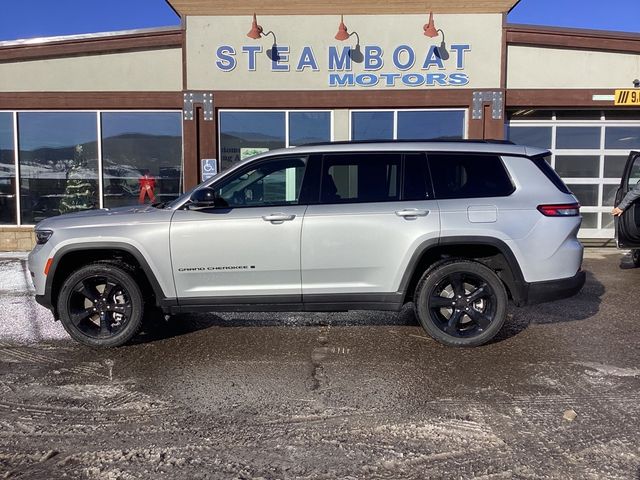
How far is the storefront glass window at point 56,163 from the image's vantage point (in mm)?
11531

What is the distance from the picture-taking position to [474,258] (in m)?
5.24

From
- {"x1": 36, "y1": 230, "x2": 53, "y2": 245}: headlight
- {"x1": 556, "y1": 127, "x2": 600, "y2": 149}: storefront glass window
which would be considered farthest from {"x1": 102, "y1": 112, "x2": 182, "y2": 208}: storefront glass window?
{"x1": 556, "y1": 127, "x2": 600, "y2": 149}: storefront glass window

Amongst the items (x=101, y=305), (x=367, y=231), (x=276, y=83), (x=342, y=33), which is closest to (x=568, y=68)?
(x=342, y=33)

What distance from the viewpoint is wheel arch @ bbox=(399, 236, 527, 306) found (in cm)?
498

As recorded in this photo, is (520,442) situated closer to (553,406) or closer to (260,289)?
(553,406)

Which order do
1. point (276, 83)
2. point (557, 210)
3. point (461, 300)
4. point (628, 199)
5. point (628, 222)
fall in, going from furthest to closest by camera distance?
point (276, 83) → point (628, 222) → point (628, 199) → point (461, 300) → point (557, 210)

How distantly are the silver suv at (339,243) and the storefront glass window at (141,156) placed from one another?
6.45 meters

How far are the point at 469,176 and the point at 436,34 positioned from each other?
22.0 ft

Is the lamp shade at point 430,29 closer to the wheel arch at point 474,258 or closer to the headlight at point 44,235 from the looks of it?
the wheel arch at point 474,258

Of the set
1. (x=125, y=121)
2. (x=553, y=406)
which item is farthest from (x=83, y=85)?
(x=553, y=406)

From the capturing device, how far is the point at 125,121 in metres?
11.5

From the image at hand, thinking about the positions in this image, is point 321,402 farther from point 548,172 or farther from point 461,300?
point 548,172

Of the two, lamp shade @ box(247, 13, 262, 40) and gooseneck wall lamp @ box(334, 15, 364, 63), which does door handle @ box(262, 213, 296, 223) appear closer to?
gooseneck wall lamp @ box(334, 15, 364, 63)

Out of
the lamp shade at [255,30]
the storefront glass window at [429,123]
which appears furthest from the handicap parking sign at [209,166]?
the storefront glass window at [429,123]
